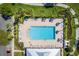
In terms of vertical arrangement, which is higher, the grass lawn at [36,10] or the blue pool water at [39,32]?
the grass lawn at [36,10]

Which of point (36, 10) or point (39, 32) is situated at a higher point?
point (36, 10)

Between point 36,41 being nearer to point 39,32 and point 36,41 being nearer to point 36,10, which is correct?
point 39,32

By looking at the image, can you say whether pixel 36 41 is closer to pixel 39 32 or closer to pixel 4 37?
pixel 39 32

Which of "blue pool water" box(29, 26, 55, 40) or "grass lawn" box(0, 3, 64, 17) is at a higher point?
"grass lawn" box(0, 3, 64, 17)

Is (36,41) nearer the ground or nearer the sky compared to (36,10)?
nearer the ground

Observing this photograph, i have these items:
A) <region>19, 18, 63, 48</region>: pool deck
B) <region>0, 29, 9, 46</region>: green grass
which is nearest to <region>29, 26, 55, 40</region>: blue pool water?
<region>19, 18, 63, 48</region>: pool deck

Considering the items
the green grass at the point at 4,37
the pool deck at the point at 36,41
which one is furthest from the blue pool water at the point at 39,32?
the green grass at the point at 4,37

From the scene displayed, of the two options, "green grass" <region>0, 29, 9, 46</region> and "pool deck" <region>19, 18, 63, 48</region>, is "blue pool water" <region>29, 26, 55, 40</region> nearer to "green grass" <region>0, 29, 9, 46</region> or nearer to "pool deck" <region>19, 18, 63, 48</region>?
"pool deck" <region>19, 18, 63, 48</region>

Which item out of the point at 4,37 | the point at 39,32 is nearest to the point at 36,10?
the point at 39,32

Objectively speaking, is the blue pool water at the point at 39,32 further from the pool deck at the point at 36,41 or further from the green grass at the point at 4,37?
the green grass at the point at 4,37
